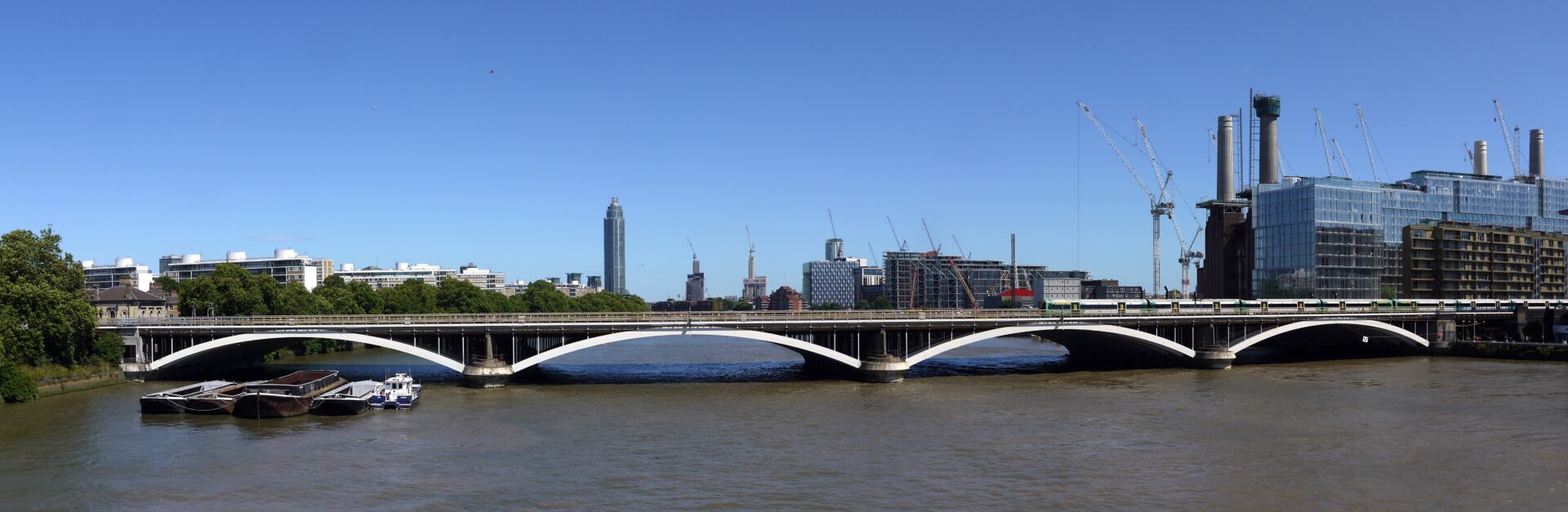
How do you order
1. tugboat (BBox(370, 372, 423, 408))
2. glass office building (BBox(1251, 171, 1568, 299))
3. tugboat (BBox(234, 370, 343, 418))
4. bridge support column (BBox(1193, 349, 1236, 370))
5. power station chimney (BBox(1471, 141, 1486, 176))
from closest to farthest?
tugboat (BBox(234, 370, 343, 418)) → tugboat (BBox(370, 372, 423, 408)) → bridge support column (BBox(1193, 349, 1236, 370)) → glass office building (BBox(1251, 171, 1568, 299)) → power station chimney (BBox(1471, 141, 1486, 176))

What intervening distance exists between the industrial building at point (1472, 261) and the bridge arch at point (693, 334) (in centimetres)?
10407

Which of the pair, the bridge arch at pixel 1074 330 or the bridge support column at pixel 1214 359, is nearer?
the bridge arch at pixel 1074 330

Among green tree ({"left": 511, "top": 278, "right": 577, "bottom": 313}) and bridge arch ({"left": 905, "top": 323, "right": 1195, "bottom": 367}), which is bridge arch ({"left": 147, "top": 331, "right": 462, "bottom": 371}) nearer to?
bridge arch ({"left": 905, "top": 323, "right": 1195, "bottom": 367})

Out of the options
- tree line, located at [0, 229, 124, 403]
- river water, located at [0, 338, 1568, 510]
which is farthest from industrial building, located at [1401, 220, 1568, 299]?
tree line, located at [0, 229, 124, 403]

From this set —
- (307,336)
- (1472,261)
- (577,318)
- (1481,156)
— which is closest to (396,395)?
(307,336)

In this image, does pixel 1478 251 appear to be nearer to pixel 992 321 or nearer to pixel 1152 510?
pixel 992 321

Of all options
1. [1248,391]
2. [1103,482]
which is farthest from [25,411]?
[1248,391]

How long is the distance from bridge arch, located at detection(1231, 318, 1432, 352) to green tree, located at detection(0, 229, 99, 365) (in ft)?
278

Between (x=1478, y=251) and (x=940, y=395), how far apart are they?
108412 mm

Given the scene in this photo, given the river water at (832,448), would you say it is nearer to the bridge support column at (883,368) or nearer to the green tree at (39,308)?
the bridge support column at (883,368)

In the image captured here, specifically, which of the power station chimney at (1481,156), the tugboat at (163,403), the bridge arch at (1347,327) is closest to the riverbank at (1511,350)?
the bridge arch at (1347,327)

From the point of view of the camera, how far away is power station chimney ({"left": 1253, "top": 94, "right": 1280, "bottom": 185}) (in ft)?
554

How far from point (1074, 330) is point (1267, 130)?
110 metres

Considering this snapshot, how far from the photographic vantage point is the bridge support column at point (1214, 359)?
3282 inches
